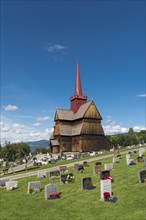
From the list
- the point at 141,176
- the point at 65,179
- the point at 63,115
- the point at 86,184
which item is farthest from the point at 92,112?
the point at 141,176

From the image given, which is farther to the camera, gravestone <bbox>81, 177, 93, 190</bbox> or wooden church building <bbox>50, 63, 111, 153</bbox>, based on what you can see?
wooden church building <bbox>50, 63, 111, 153</bbox>

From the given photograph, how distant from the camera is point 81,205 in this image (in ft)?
53.5

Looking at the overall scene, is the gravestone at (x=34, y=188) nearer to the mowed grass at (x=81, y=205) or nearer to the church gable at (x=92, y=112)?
the mowed grass at (x=81, y=205)

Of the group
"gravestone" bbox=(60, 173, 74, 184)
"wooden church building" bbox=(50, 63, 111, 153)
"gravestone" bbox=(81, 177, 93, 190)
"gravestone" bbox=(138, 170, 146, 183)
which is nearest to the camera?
"gravestone" bbox=(138, 170, 146, 183)

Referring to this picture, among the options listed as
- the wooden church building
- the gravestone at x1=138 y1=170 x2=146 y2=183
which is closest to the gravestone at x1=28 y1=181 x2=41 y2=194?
the gravestone at x1=138 y1=170 x2=146 y2=183

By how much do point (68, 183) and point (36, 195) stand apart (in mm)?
4107

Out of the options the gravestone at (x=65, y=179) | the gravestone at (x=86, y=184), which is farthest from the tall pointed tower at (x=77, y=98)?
the gravestone at (x=86, y=184)

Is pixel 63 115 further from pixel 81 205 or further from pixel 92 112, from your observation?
pixel 81 205

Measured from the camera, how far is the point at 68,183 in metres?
24.1

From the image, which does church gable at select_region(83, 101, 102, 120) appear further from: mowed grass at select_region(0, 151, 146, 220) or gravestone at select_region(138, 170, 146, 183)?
gravestone at select_region(138, 170, 146, 183)

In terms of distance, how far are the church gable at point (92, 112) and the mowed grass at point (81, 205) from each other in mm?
46287

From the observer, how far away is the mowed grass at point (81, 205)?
14.1 metres

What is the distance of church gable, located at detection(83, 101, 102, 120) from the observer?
6819 cm

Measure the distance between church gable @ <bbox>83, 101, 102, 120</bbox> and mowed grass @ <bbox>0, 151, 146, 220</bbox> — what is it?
46.3m
